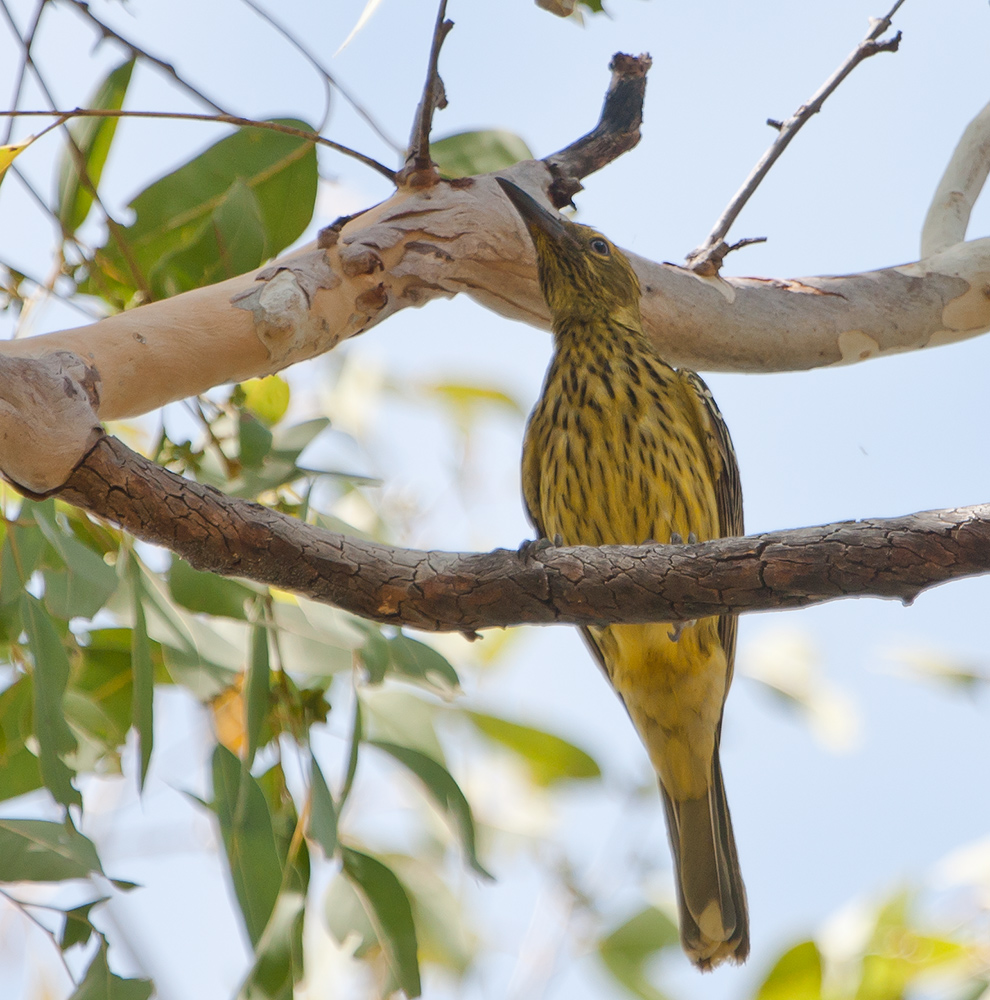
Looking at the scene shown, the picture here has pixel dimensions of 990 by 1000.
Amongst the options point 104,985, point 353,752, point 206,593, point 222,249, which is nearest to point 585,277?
point 222,249

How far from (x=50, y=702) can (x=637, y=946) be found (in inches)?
76.8

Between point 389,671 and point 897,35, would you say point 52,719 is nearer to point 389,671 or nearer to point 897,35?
point 389,671

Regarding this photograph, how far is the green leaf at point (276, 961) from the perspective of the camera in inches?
82.0

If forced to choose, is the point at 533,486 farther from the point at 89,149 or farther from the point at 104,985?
the point at 104,985

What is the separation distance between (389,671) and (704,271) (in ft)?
4.29

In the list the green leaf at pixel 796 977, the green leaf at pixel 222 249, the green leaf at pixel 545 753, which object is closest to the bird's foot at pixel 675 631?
the green leaf at pixel 545 753

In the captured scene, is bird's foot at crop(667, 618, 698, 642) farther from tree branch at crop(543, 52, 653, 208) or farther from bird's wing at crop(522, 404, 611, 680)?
tree branch at crop(543, 52, 653, 208)

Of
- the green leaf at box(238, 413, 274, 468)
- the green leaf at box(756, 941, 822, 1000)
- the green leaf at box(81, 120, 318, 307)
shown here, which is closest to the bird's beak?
the green leaf at box(81, 120, 318, 307)

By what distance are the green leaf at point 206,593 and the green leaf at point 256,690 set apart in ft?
0.43

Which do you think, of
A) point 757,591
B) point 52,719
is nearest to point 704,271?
point 757,591

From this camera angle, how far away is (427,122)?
2.36m

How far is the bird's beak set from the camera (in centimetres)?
261

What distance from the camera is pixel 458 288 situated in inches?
98.5

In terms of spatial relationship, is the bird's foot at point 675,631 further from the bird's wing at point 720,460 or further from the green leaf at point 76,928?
the green leaf at point 76,928
